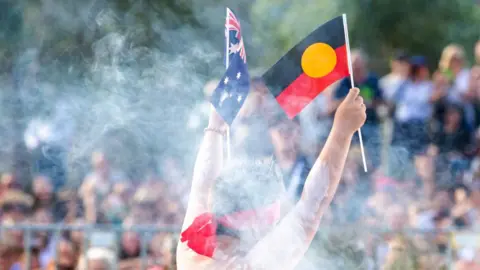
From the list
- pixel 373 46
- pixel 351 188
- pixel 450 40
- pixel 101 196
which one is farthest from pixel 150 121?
pixel 450 40

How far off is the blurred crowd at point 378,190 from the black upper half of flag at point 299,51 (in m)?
1.36

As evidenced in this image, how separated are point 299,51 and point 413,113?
7.11ft

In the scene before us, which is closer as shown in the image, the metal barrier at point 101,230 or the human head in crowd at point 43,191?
the metal barrier at point 101,230

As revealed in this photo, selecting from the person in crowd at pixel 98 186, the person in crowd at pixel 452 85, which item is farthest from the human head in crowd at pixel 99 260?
the person in crowd at pixel 452 85

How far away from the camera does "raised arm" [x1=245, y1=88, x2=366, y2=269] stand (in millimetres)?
3580

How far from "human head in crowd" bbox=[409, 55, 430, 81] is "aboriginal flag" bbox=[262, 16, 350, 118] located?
2034 millimetres

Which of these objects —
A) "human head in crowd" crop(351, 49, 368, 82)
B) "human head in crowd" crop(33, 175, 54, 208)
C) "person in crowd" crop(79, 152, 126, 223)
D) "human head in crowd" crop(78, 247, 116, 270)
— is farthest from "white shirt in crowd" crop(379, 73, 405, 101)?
"human head in crowd" crop(33, 175, 54, 208)

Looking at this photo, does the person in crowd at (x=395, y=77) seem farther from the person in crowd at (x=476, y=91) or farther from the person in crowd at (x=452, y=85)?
the person in crowd at (x=476, y=91)

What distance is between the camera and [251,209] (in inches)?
147

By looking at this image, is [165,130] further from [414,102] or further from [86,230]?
[414,102]

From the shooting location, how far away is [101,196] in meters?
5.76

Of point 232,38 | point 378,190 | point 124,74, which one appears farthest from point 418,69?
point 232,38

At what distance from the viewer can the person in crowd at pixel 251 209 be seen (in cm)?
359

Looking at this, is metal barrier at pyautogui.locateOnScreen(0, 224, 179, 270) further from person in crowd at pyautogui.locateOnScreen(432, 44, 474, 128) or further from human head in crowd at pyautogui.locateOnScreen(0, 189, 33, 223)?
person in crowd at pyautogui.locateOnScreen(432, 44, 474, 128)
